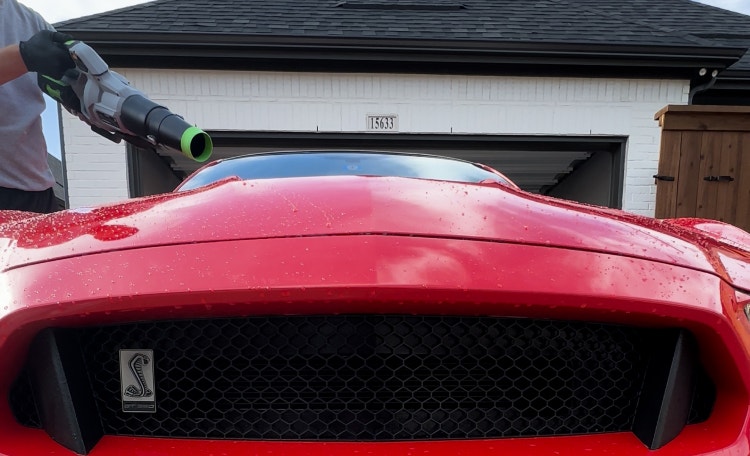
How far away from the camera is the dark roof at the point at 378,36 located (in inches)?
217

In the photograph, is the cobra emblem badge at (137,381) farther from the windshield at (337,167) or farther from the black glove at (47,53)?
the black glove at (47,53)

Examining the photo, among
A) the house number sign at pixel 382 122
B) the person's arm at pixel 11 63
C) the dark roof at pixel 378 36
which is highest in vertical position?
the dark roof at pixel 378 36

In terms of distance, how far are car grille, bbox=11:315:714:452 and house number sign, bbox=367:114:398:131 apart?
5.06 metres

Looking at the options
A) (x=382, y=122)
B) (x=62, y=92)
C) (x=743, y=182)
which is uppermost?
(x=62, y=92)

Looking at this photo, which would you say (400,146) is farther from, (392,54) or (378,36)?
(378,36)

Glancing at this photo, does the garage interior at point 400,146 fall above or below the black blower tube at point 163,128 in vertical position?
below

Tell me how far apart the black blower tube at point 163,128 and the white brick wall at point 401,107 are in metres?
4.35

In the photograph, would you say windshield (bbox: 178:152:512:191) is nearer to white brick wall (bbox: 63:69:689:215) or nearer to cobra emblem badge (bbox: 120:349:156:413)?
cobra emblem badge (bbox: 120:349:156:413)

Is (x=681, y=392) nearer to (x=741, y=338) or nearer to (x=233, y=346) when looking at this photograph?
(x=741, y=338)

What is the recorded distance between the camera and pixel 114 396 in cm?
94

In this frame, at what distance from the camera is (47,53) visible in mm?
1511

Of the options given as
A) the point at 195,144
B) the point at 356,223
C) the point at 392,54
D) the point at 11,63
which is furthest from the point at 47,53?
the point at 392,54

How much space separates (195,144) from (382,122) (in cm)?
458

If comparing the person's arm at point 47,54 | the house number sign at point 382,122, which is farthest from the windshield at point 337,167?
the house number sign at point 382,122
